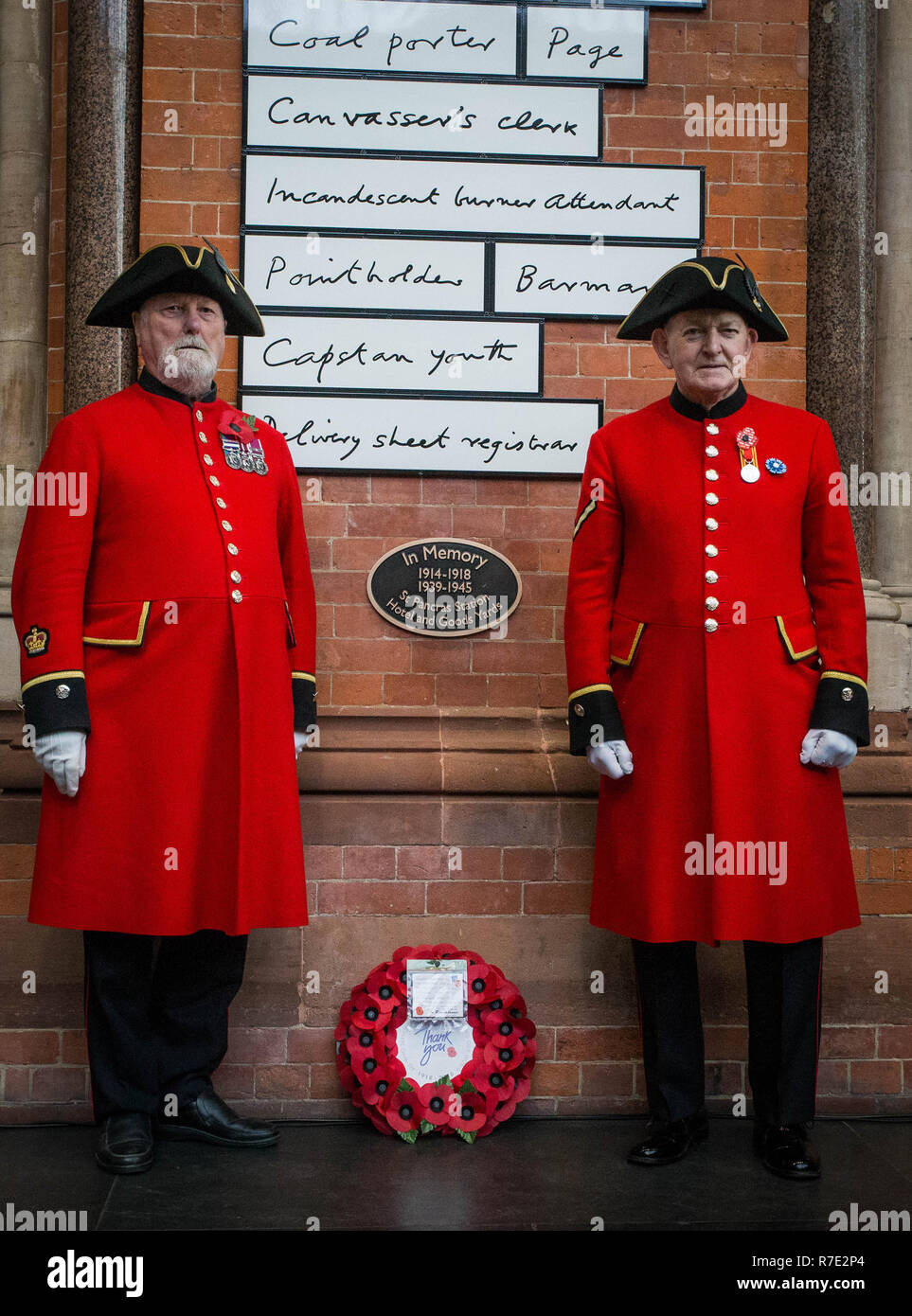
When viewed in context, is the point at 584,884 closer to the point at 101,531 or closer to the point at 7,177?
the point at 101,531

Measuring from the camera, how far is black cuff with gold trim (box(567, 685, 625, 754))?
9.23 ft

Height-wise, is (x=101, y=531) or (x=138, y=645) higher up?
(x=101, y=531)

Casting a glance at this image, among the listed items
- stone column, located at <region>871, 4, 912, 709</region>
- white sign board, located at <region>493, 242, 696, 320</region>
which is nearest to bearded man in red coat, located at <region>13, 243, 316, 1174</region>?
white sign board, located at <region>493, 242, 696, 320</region>

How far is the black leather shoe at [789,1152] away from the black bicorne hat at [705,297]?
173cm

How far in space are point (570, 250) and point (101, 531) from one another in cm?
152

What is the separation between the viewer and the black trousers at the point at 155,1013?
9.13 ft

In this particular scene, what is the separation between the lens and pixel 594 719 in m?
2.82

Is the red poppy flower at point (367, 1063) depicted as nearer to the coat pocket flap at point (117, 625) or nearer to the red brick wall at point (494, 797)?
the red brick wall at point (494, 797)

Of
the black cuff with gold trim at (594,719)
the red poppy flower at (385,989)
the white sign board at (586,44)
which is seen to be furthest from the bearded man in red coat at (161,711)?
the white sign board at (586,44)

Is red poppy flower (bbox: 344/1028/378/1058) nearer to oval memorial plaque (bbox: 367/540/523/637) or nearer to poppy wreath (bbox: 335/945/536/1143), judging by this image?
poppy wreath (bbox: 335/945/536/1143)

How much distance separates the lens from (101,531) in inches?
109

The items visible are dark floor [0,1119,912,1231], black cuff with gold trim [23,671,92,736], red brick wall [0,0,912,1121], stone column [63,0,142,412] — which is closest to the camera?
dark floor [0,1119,912,1231]

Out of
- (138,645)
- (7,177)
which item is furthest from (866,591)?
(7,177)

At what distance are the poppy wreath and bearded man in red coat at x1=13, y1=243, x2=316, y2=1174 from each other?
258 mm
